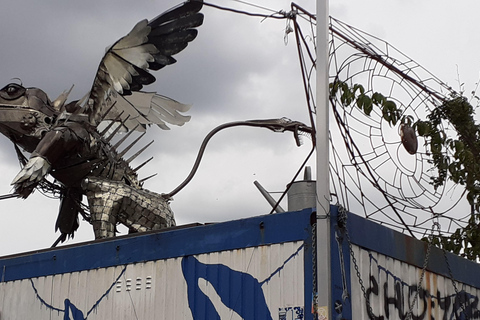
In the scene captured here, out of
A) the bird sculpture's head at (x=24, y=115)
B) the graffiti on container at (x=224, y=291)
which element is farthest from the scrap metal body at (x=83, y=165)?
the graffiti on container at (x=224, y=291)

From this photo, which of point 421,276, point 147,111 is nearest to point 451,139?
point 421,276

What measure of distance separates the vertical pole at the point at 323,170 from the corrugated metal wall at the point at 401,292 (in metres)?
0.53

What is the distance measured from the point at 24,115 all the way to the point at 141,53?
213 centimetres

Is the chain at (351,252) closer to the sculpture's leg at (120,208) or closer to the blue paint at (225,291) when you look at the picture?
the blue paint at (225,291)

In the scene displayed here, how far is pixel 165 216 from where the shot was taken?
462 inches

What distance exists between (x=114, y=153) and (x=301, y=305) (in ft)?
18.8

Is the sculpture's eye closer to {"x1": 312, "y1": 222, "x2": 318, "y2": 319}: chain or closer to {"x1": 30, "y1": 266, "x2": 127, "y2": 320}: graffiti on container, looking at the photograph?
{"x1": 30, "y1": 266, "x2": 127, "y2": 320}: graffiti on container

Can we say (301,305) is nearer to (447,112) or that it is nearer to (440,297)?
(440,297)

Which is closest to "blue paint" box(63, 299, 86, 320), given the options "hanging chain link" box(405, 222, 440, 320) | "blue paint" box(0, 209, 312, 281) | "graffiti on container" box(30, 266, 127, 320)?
"graffiti on container" box(30, 266, 127, 320)

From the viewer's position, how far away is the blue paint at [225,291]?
25.1 feet

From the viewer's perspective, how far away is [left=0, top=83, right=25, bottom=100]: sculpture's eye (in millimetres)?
12234

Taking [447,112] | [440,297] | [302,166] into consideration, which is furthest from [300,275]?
[447,112]

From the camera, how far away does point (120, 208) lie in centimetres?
1145

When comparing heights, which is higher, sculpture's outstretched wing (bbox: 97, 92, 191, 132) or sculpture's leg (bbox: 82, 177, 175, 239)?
sculpture's outstretched wing (bbox: 97, 92, 191, 132)
